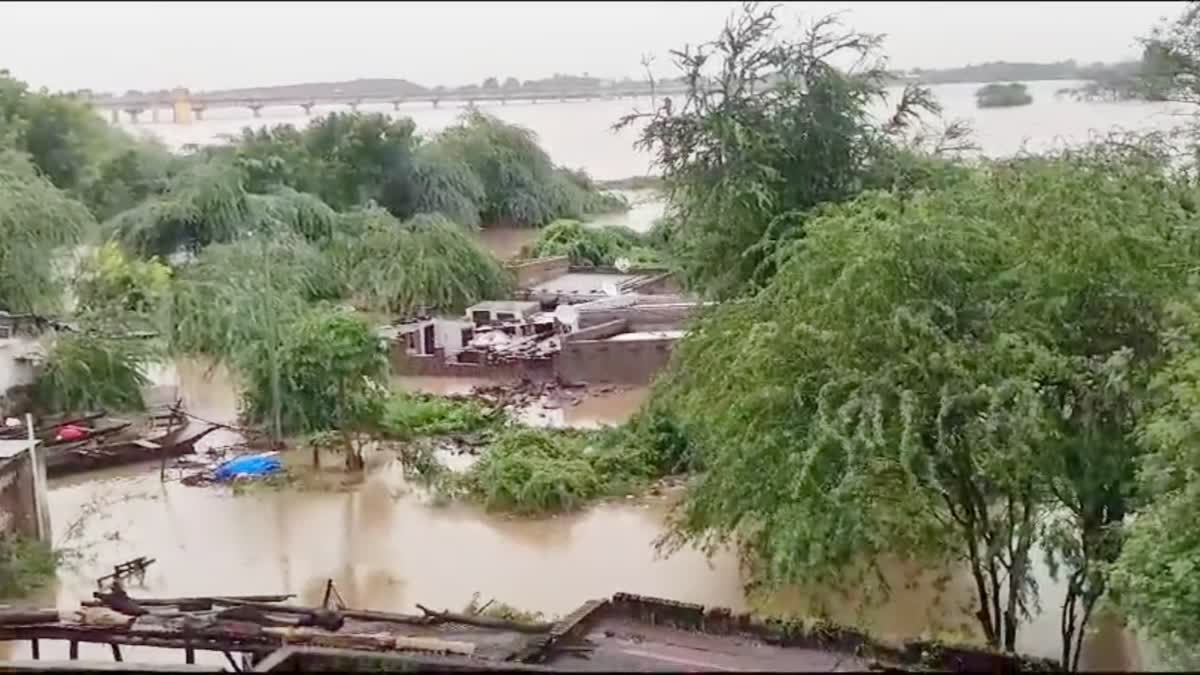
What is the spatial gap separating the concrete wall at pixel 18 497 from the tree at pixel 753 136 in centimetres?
270

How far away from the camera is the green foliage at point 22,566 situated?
4.51m

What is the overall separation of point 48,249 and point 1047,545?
6.14m

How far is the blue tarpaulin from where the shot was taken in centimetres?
620

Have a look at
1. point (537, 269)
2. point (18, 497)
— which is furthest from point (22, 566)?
point (537, 269)

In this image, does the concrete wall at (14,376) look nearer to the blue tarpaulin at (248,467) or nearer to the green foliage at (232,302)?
the green foliage at (232,302)

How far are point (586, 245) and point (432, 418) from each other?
4.00m

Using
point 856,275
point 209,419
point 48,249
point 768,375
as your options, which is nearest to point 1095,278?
point 856,275

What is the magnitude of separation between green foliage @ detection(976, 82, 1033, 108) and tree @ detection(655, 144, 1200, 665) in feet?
5.62

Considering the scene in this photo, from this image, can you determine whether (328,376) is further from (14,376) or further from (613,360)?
(613,360)

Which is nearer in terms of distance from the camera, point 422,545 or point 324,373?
point 422,545

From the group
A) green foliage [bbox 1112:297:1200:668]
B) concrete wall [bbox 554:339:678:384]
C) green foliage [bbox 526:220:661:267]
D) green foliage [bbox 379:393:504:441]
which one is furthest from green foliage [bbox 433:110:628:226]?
green foliage [bbox 1112:297:1200:668]

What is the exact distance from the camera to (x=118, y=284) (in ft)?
27.5

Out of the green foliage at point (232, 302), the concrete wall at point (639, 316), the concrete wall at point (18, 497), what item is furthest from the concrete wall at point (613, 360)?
the concrete wall at point (18, 497)

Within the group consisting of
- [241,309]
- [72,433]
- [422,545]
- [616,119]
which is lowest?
[422,545]
